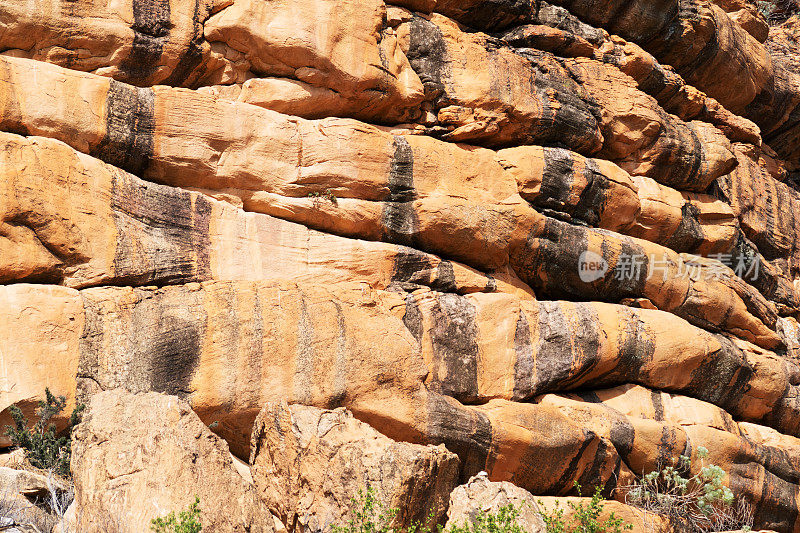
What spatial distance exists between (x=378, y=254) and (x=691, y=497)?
7.31 meters

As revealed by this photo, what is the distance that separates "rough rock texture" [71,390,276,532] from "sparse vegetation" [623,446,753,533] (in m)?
7.29

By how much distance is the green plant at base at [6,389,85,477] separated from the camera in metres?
8.33

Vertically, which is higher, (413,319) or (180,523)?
(180,523)

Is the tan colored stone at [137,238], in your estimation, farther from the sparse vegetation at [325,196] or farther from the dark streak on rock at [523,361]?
the dark streak on rock at [523,361]

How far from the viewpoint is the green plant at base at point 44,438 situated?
328 inches

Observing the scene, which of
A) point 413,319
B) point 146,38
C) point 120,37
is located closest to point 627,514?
point 413,319

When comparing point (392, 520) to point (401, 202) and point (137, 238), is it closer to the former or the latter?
point (137, 238)

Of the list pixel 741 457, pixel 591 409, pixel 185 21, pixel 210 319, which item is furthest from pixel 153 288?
pixel 741 457

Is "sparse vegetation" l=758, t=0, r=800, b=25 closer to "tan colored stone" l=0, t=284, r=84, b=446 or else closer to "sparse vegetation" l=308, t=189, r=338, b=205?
"sparse vegetation" l=308, t=189, r=338, b=205

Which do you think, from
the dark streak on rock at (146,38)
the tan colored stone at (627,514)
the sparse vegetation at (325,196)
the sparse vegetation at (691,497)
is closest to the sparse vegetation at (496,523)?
the tan colored stone at (627,514)

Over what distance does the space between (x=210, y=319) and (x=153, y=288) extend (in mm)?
1002

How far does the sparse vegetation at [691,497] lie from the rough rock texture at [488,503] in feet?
14.1

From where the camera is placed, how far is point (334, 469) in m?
8.48

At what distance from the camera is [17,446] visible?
8500 mm
